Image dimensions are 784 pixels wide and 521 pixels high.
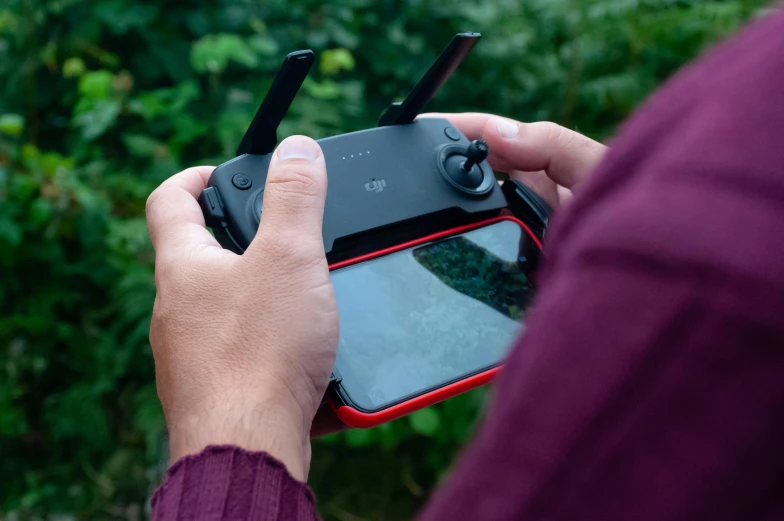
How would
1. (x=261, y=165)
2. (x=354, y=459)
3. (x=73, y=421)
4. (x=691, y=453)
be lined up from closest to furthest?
1. (x=691, y=453)
2. (x=261, y=165)
3. (x=73, y=421)
4. (x=354, y=459)

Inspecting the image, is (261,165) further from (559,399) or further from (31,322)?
(31,322)

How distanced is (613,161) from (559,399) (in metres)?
0.12

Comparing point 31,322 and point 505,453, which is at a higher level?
point 505,453

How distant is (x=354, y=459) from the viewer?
1669 millimetres

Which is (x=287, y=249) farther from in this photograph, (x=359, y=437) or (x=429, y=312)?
(x=359, y=437)

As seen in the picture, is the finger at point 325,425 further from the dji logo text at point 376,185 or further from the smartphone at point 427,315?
the dji logo text at point 376,185

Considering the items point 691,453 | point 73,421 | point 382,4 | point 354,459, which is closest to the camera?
point 691,453

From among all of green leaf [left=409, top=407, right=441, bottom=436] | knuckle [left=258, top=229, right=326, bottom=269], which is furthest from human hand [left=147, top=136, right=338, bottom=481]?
green leaf [left=409, top=407, right=441, bottom=436]

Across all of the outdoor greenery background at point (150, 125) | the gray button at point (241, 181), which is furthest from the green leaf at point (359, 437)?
the gray button at point (241, 181)

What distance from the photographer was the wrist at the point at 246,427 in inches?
24.9

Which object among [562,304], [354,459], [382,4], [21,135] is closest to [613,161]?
[562,304]

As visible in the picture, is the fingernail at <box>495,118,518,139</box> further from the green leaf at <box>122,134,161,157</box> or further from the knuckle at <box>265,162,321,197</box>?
the green leaf at <box>122,134,161,157</box>

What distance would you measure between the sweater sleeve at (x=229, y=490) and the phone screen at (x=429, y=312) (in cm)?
20

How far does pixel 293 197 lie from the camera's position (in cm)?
76
